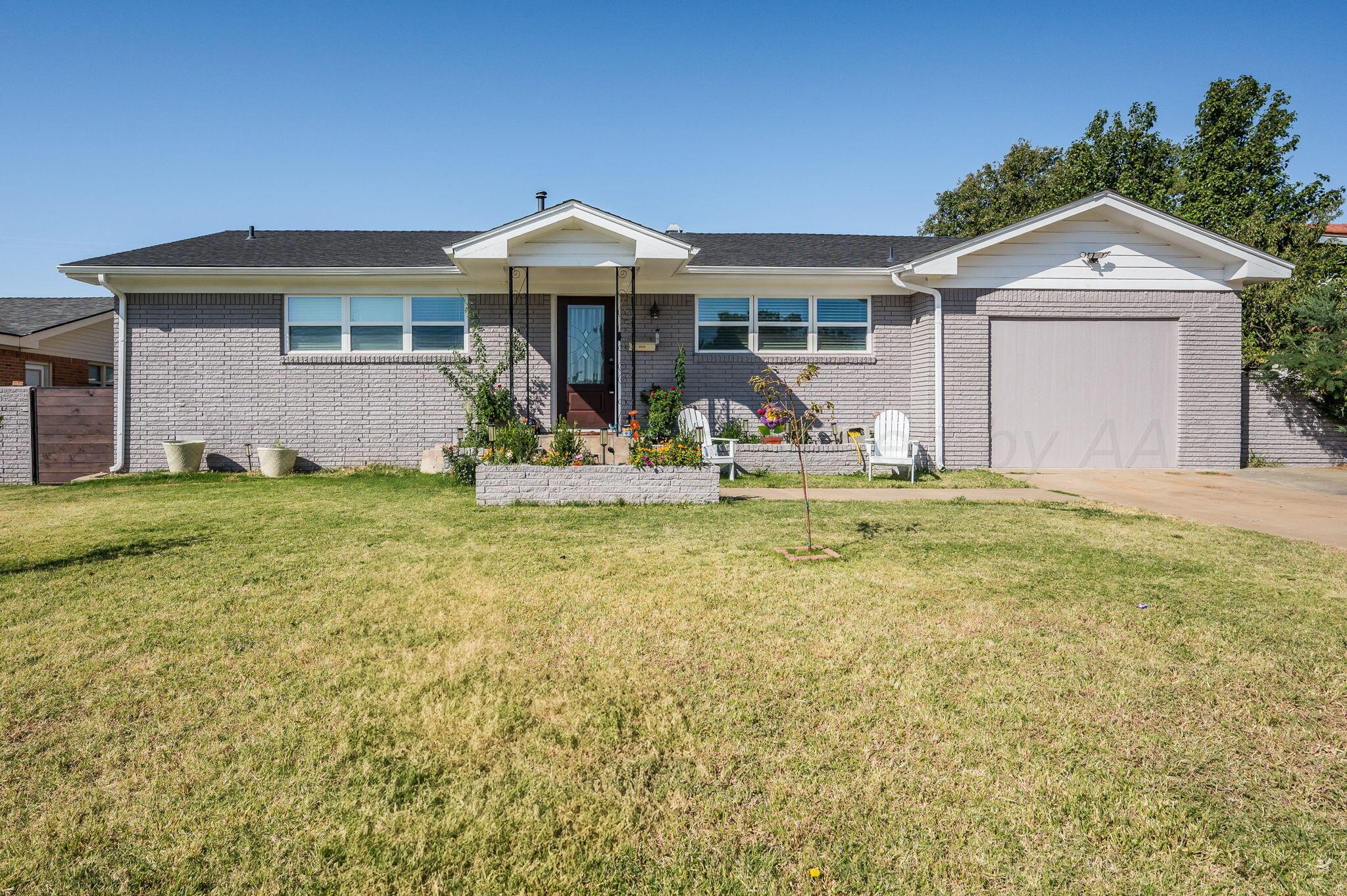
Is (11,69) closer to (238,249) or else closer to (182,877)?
(238,249)

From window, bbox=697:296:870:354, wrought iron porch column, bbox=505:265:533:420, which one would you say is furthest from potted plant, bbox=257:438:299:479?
window, bbox=697:296:870:354

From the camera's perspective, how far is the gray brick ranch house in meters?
11.6

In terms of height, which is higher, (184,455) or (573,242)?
(573,242)

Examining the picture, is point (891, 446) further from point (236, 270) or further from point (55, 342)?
point (55, 342)

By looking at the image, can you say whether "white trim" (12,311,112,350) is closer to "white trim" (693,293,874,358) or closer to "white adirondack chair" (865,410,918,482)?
"white trim" (693,293,874,358)

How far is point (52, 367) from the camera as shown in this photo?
17.6 metres

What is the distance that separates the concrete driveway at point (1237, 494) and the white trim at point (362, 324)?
1023 cm

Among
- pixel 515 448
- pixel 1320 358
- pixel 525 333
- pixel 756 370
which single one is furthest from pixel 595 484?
pixel 1320 358

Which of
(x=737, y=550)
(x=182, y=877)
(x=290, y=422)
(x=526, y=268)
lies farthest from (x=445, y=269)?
(x=182, y=877)

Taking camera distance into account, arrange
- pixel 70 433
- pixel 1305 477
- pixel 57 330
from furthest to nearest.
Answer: pixel 57 330 → pixel 70 433 → pixel 1305 477

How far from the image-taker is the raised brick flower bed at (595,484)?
8180 millimetres

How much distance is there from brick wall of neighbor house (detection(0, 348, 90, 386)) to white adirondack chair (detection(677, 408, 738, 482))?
53.6 feet

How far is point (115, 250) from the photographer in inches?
480

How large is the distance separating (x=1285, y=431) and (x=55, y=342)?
27.7 m
